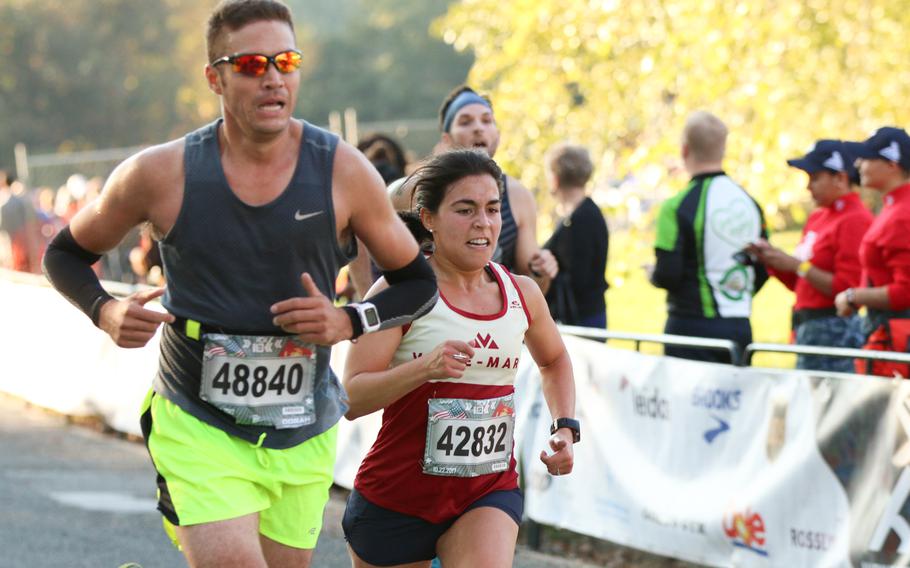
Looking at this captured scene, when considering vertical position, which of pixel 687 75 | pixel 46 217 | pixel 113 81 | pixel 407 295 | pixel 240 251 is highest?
pixel 113 81

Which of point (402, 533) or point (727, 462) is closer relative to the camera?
point (402, 533)

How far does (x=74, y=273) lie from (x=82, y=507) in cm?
533

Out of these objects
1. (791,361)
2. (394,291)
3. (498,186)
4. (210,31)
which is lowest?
(791,361)

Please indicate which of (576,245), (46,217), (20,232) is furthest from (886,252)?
(46,217)

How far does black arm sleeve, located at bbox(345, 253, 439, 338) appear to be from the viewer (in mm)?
4117

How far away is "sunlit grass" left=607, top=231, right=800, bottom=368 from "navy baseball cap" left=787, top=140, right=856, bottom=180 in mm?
2789

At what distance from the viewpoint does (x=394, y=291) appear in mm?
4141

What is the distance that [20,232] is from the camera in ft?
67.5

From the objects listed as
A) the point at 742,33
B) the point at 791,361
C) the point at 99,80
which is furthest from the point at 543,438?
the point at 99,80

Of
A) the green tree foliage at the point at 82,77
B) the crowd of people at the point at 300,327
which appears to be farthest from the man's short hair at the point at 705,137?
the green tree foliage at the point at 82,77

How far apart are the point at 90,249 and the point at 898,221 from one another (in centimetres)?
449

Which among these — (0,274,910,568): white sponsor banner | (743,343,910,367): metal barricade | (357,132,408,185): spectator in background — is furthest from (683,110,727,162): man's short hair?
(357,132,408,185): spectator in background

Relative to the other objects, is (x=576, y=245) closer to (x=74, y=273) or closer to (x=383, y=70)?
(x=74, y=273)

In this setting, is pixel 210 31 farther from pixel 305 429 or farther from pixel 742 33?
pixel 742 33
